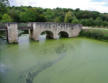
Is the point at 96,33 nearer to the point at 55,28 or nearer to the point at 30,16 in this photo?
the point at 55,28

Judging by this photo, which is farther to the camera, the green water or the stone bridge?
the stone bridge

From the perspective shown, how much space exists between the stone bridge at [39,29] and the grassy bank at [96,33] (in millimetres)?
998

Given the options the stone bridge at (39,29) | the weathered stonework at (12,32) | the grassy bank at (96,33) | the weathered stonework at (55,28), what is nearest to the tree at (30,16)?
the stone bridge at (39,29)

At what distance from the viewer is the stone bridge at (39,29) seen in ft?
41.1

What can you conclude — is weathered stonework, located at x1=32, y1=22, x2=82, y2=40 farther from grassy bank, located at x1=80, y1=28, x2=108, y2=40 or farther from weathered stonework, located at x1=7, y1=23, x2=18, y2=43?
weathered stonework, located at x1=7, y1=23, x2=18, y2=43

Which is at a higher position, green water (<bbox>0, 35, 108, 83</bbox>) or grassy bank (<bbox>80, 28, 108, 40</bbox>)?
grassy bank (<bbox>80, 28, 108, 40</bbox>)

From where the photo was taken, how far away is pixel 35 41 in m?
14.2

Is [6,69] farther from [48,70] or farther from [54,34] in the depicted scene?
[54,34]

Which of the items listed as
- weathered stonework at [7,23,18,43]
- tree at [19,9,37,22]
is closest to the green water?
weathered stonework at [7,23,18,43]

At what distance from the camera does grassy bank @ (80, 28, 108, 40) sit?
51.5 ft

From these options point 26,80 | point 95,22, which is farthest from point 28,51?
point 95,22

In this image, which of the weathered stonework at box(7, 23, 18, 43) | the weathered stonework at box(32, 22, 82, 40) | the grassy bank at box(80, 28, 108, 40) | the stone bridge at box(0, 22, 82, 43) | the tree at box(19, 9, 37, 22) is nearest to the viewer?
the weathered stonework at box(7, 23, 18, 43)

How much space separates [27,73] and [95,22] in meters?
21.9

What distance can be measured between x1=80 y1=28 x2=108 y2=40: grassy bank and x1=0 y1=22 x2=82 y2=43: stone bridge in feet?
3.27
